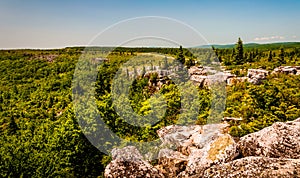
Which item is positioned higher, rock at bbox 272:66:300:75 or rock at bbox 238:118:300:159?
rock at bbox 238:118:300:159

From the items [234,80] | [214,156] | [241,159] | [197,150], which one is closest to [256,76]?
[234,80]

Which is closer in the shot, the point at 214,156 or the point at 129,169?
the point at 214,156

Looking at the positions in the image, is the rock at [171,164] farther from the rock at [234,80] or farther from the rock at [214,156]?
the rock at [234,80]

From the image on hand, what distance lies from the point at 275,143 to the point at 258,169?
2554 millimetres

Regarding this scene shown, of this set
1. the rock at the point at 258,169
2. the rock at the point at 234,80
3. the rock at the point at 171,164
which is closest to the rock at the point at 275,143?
the rock at the point at 258,169

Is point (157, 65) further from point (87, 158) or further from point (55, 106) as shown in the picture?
point (87, 158)

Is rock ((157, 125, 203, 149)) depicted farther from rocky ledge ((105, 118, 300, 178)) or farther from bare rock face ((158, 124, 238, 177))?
rocky ledge ((105, 118, 300, 178))

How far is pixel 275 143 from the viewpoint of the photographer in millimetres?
7457

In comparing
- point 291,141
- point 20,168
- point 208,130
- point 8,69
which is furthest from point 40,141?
point 8,69

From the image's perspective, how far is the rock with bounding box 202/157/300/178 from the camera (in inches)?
198

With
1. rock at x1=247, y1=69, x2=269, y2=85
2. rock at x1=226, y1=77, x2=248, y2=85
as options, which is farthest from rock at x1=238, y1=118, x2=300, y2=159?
rock at x1=226, y1=77, x2=248, y2=85

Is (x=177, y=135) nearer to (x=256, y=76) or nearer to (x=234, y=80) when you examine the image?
(x=256, y=76)

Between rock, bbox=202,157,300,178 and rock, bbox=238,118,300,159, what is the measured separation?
6.00 feet

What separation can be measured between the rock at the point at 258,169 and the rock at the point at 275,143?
1829mm
